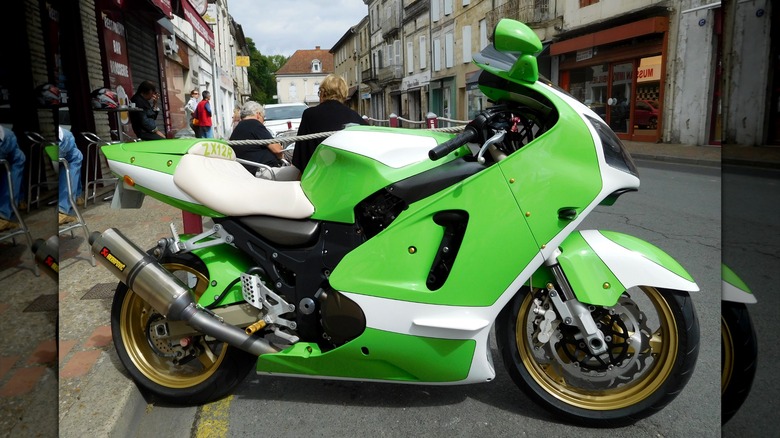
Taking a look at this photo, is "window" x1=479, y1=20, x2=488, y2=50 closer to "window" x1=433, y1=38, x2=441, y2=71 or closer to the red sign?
"window" x1=433, y1=38, x2=441, y2=71

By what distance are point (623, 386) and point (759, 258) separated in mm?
1716

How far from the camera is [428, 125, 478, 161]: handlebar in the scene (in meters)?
1.95

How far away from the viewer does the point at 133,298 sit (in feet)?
8.68

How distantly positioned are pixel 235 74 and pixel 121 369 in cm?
342

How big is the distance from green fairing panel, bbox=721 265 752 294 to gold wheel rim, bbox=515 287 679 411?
1.42 metres

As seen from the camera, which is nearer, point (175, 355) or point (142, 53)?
point (175, 355)

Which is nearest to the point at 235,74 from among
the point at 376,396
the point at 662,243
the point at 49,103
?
the point at 376,396

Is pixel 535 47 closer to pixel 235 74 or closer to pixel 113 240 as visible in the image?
pixel 113 240

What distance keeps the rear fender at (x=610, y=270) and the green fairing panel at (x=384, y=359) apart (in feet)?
1.50

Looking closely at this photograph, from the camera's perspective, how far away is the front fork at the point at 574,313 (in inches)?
83.5

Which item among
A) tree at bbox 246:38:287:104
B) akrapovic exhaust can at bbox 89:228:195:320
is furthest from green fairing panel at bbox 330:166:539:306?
tree at bbox 246:38:287:104

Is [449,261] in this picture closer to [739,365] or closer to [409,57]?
[739,365]

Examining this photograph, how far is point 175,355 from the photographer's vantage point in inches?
104

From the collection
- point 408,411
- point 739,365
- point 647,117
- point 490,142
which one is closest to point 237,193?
point 490,142
